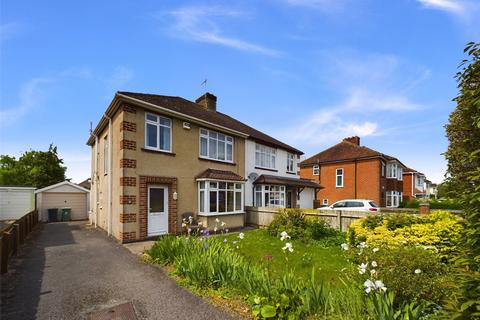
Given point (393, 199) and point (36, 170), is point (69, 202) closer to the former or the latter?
point (36, 170)

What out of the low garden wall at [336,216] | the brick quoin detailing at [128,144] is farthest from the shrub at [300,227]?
the brick quoin detailing at [128,144]

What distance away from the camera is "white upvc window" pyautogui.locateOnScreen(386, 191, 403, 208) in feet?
90.3

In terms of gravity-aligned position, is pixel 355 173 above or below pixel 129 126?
below

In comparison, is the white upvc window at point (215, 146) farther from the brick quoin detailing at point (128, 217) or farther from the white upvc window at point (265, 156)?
the brick quoin detailing at point (128, 217)

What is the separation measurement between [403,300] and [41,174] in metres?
45.9

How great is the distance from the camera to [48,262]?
7637 mm

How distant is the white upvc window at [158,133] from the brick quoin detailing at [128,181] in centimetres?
161

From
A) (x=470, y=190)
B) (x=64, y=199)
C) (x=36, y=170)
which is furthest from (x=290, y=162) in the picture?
(x=36, y=170)

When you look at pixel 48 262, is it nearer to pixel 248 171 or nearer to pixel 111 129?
pixel 111 129

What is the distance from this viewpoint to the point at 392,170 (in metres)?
28.2

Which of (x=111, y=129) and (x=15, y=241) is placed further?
(x=111, y=129)

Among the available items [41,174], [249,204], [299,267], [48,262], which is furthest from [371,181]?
[41,174]

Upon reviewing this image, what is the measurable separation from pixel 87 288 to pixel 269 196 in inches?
562

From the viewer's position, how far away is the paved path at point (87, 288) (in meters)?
4.57
